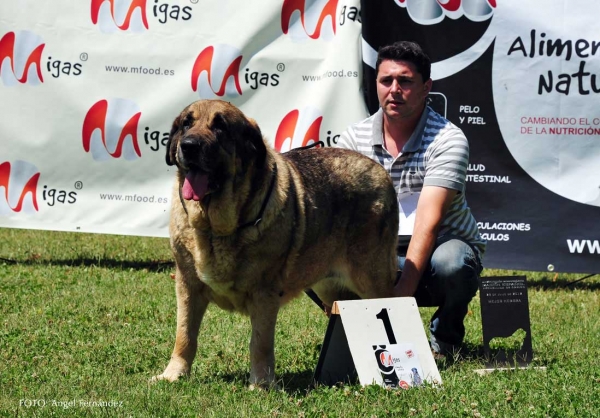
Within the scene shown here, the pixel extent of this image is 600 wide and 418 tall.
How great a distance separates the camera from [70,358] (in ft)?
16.3

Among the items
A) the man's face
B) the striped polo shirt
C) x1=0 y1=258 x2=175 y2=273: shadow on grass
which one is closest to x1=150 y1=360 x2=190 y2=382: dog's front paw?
the striped polo shirt

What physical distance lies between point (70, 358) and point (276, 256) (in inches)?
60.1

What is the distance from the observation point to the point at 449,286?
5195 millimetres

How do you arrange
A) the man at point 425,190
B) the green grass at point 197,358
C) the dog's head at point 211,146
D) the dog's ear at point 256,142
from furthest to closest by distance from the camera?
the man at point 425,190, the dog's ear at point 256,142, the dog's head at point 211,146, the green grass at point 197,358

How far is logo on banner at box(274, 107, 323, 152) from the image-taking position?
7.68 m

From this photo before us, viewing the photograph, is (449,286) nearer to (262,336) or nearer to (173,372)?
(262,336)

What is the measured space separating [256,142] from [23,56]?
4451 millimetres

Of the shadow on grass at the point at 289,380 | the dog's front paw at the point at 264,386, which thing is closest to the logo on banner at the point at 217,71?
the shadow on grass at the point at 289,380

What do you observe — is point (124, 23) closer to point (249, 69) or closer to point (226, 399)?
point (249, 69)

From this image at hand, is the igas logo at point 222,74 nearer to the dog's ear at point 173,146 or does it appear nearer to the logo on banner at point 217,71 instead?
the logo on banner at point 217,71

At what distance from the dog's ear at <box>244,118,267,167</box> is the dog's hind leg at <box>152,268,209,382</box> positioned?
749 mm

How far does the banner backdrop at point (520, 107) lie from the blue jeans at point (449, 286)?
7.49 feet

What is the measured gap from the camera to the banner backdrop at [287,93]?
7.41 meters

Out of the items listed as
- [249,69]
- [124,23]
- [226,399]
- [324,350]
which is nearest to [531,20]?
[249,69]
